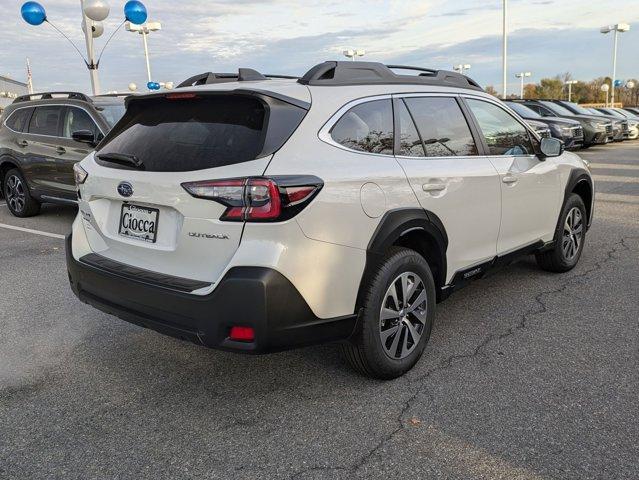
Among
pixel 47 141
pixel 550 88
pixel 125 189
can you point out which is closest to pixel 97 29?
pixel 47 141

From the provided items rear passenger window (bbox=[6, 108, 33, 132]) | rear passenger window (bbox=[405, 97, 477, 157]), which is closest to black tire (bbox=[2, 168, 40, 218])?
rear passenger window (bbox=[6, 108, 33, 132])

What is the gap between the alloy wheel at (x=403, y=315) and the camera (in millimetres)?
3264

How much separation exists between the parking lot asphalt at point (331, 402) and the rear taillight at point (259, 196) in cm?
107

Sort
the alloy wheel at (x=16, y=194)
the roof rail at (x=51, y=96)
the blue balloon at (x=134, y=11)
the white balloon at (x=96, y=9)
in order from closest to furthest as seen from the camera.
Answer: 1. the roof rail at (x=51, y=96)
2. the alloy wheel at (x=16, y=194)
3. the white balloon at (x=96, y=9)
4. the blue balloon at (x=134, y=11)

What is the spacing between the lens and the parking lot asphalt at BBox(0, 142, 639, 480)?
2615 millimetres

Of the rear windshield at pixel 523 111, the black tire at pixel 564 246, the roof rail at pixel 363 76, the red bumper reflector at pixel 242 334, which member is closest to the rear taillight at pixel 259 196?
the red bumper reflector at pixel 242 334

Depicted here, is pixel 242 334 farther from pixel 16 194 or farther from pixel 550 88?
pixel 550 88

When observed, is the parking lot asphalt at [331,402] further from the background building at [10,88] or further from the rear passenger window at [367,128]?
the background building at [10,88]

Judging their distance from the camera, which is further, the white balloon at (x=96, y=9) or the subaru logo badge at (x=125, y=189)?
the white balloon at (x=96, y=9)

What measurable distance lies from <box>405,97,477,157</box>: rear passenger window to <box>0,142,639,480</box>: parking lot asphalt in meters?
1.25

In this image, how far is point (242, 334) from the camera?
2.71m

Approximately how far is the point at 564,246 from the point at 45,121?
7.08 metres

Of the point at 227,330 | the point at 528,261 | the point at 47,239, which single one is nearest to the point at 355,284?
the point at 227,330

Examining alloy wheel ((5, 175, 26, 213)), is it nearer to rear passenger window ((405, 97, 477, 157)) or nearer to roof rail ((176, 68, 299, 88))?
roof rail ((176, 68, 299, 88))
